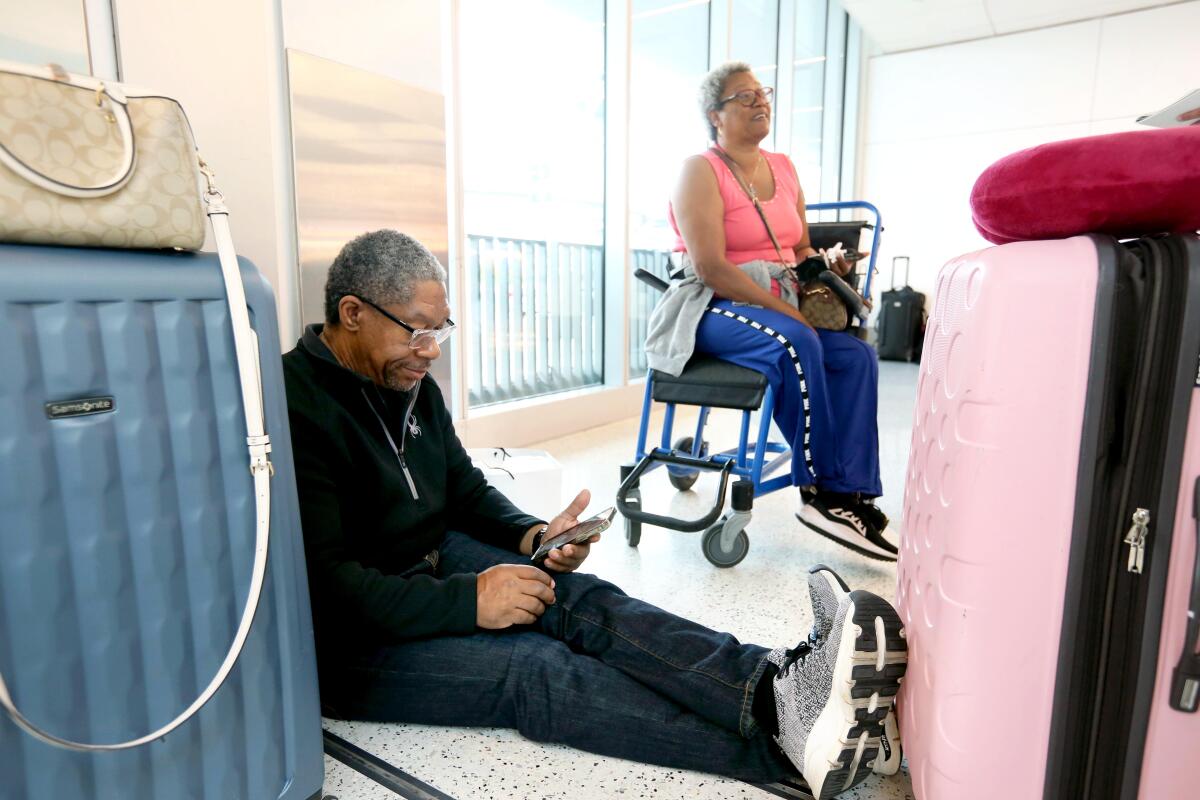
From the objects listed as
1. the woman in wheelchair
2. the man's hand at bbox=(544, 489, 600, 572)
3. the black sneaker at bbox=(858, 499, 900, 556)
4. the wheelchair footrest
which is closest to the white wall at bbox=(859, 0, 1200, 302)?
the woman in wheelchair

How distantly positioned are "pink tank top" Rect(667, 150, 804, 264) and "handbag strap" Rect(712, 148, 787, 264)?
11mm

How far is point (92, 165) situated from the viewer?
74 centimetres

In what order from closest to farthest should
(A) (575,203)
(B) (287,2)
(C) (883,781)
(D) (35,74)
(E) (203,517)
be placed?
1. (D) (35,74)
2. (E) (203,517)
3. (C) (883,781)
4. (B) (287,2)
5. (A) (575,203)

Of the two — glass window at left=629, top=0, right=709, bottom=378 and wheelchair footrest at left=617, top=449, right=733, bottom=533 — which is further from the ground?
glass window at left=629, top=0, right=709, bottom=378

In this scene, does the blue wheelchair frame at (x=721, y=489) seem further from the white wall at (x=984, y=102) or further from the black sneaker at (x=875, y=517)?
the white wall at (x=984, y=102)

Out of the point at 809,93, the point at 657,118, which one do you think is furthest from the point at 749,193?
the point at 809,93

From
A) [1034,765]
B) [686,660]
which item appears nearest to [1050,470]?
[1034,765]

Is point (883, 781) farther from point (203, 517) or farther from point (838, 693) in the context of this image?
point (203, 517)

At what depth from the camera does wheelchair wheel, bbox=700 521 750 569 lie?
1.93m

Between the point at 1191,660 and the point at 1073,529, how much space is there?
0.50ft

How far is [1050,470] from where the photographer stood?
728 mm

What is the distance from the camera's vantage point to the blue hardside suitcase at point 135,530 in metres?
0.71

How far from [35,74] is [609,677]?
40.8 inches

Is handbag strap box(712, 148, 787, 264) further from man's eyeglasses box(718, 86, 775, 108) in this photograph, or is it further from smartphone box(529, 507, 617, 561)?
smartphone box(529, 507, 617, 561)
